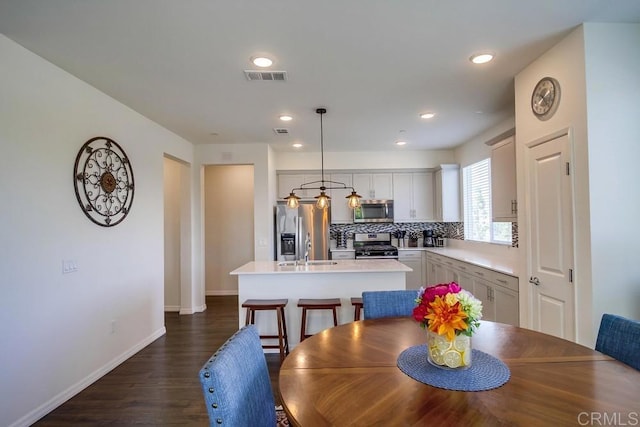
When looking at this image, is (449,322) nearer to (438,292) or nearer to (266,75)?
(438,292)

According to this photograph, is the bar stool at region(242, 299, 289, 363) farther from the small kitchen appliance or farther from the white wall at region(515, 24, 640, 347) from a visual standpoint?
the small kitchen appliance

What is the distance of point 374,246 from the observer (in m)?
6.06

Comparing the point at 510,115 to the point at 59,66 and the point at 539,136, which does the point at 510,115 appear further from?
the point at 59,66

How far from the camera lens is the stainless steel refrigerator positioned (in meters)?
5.47

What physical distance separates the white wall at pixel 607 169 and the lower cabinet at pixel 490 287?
2.91 ft

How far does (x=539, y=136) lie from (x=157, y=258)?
414cm

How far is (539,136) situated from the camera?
2.59 metres

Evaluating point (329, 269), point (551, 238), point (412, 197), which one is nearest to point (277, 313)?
point (329, 269)

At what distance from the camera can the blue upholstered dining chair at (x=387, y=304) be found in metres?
2.15

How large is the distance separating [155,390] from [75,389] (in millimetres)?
625

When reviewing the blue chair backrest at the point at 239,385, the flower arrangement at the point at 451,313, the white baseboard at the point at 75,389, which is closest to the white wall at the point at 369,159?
the white baseboard at the point at 75,389

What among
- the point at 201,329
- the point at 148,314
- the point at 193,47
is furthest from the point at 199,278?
the point at 193,47

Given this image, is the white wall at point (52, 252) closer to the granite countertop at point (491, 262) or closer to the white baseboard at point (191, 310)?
the white baseboard at point (191, 310)

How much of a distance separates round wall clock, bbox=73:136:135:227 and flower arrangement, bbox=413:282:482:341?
9.63 ft
